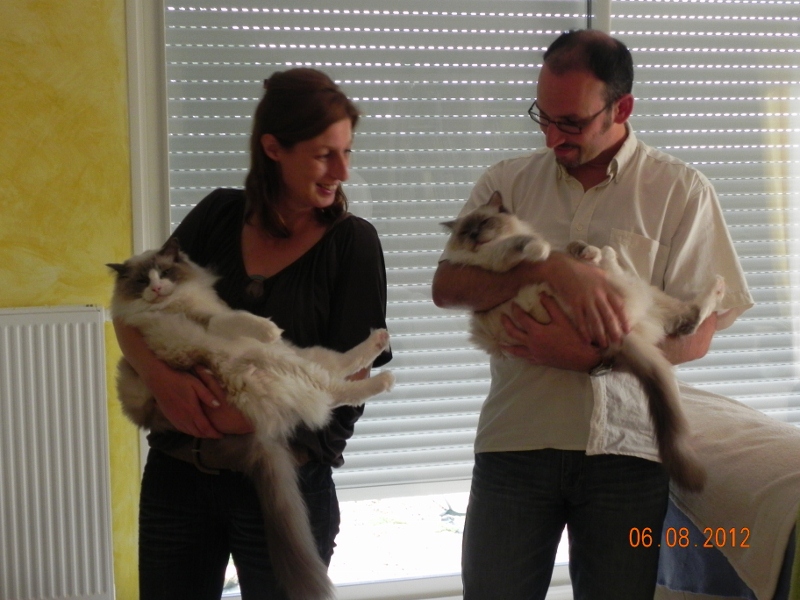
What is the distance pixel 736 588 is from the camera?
178cm

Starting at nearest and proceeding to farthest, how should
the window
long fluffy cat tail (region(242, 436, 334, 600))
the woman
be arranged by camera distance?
long fluffy cat tail (region(242, 436, 334, 600))
the woman
the window

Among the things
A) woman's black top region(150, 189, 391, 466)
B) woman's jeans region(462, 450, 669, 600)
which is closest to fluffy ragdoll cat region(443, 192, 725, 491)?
woman's jeans region(462, 450, 669, 600)

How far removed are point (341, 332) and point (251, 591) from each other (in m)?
0.58

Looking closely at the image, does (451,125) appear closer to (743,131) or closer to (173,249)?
(743,131)

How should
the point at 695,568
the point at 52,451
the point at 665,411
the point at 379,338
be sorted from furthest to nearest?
1. the point at 52,451
2. the point at 695,568
3. the point at 379,338
4. the point at 665,411

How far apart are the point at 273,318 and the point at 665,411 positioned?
86 cm

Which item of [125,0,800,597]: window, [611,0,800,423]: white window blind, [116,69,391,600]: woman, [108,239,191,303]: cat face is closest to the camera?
[116,69,391,600]: woman

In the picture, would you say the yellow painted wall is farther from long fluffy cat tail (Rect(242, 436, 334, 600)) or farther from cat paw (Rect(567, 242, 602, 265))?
cat paw (Rect(567, 242, 602, 265))

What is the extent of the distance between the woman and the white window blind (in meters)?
1.84

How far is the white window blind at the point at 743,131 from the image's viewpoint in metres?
2.95

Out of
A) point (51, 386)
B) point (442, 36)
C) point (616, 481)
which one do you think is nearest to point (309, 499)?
point (616, 481)

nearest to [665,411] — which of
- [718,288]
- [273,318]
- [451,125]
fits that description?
[718,288]

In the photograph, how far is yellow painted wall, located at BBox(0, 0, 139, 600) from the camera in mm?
2420

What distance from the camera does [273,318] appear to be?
1.57m
